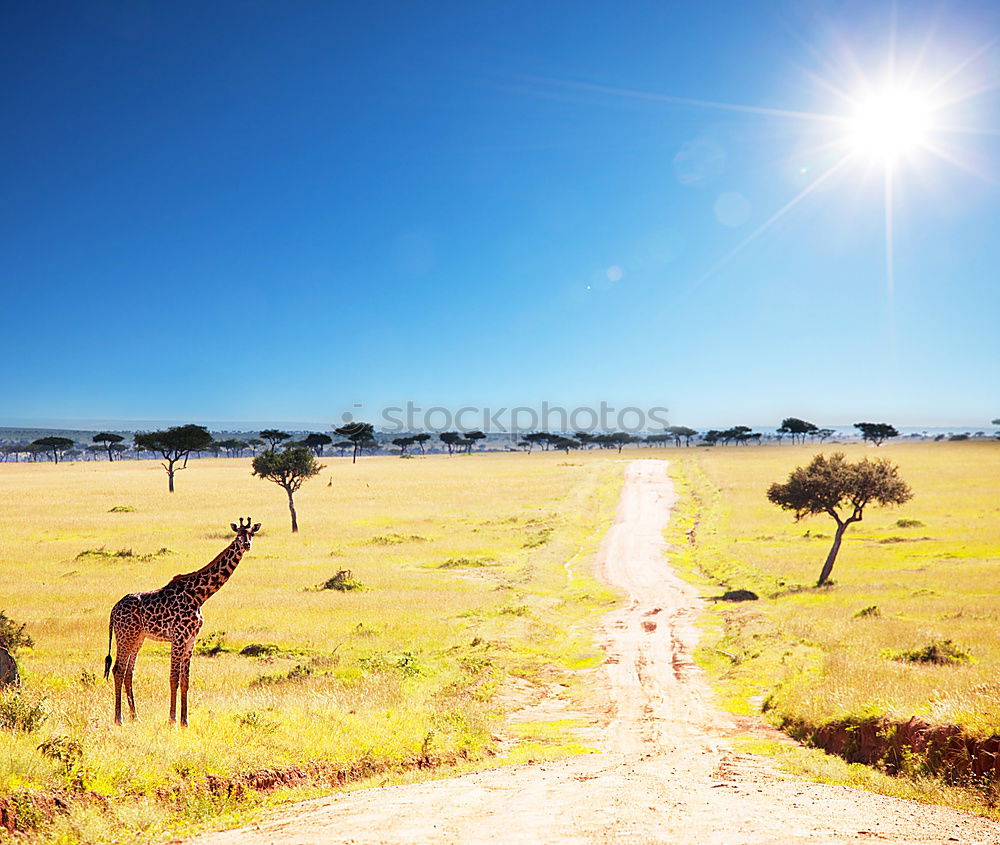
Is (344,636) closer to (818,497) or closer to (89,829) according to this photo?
(89,829)

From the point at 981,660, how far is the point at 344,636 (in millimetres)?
22798

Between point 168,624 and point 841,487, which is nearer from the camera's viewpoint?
point 168,624

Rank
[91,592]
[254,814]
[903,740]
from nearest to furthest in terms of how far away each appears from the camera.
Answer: [254,814] → [903,740] → [91,592]

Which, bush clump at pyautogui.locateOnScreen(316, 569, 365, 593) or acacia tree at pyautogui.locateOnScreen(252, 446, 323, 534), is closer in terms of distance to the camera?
bush clump at pyautogui.locateOnScreen(316, 569, 365, 593)

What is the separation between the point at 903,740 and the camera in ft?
47.1

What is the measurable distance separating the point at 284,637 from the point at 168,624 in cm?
1235

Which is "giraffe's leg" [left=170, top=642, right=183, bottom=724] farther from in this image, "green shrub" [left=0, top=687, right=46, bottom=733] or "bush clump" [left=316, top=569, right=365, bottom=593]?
"bush clump" [left=316, top=569, right=365, bottom=593]

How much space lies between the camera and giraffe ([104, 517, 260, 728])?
46.5ft

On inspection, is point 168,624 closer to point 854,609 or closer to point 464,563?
point 854,609

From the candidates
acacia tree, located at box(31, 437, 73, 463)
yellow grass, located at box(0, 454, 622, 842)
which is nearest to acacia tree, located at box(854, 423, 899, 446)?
yellow grass, located at box(0, 454, 622, 842)

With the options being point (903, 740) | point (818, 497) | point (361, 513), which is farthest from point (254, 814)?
point (361, 513)

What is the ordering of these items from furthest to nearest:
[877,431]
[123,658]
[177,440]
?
[877,431], [177,440], [123,658]

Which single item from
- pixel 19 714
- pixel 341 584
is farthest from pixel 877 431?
pixel 19 714

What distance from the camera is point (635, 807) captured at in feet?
35.3
